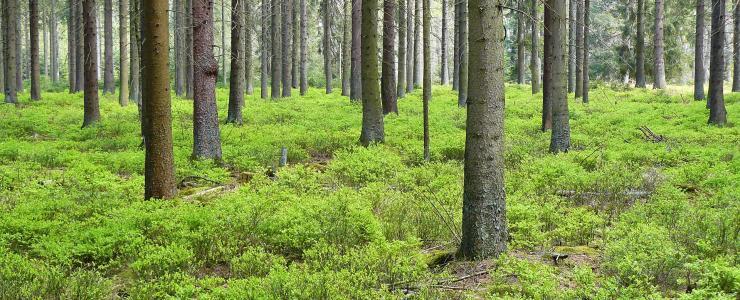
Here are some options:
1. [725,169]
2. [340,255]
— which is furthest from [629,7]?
[340,255]

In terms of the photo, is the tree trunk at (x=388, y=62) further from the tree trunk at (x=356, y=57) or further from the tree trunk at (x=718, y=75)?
the tree trunk at (x=718, y=75)

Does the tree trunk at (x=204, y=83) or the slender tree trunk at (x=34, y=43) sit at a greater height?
the slender tree trunk at (x=34, y=43)

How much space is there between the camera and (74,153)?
11859 mm

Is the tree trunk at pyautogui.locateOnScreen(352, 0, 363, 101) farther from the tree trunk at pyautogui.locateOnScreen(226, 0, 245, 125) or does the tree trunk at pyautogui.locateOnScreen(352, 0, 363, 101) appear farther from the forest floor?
the forest floor

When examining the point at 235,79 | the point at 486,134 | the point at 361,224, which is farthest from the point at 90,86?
the point at 486,134

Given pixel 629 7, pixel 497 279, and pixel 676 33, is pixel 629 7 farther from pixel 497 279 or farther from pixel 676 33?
pixel 497 279

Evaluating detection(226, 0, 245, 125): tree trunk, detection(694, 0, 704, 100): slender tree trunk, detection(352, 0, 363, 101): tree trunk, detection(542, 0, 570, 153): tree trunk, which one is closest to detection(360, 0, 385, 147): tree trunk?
detection(542, 0, 570, 153): tree trunk

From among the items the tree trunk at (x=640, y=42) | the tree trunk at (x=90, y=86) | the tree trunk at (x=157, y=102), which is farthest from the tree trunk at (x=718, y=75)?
the tree trunk at (x=90, y=86)

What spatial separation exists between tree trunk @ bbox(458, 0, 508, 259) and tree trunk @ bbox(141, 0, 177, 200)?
424 centimetres

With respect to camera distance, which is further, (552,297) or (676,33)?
(676,33)

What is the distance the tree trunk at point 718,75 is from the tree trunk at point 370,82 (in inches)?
385

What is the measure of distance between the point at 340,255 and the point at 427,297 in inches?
58.4

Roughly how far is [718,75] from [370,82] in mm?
10510

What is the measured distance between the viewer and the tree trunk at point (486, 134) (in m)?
5.15
